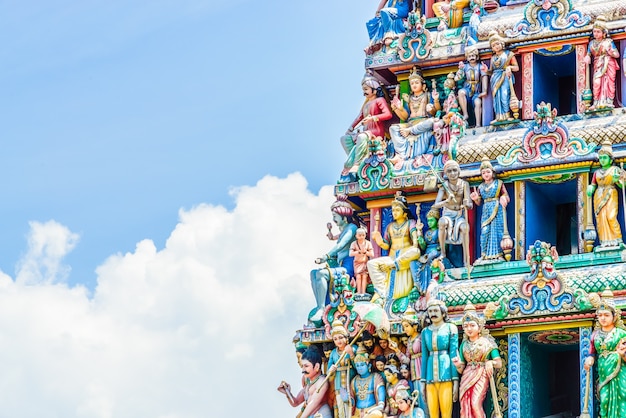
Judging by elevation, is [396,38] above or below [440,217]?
above

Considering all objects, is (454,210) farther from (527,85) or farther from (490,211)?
(527,85)

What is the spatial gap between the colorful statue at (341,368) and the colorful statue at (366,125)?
299 centimetres

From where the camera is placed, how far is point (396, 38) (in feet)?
127

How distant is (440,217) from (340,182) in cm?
200

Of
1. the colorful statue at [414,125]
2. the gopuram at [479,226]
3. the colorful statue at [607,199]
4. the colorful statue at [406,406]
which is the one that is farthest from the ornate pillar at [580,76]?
the colorful statue at [406,406]

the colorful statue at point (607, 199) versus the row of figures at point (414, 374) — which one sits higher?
the colorful statue at point (607, 199)

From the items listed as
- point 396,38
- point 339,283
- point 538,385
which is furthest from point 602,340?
point 396,38

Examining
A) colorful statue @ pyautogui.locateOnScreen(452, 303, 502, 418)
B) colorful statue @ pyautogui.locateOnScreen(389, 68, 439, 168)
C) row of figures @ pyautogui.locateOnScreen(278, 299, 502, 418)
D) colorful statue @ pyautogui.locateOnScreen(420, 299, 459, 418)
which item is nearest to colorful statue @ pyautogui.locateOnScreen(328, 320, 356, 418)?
row of figures @ pyautogui.locateOnScreen(278, 299, 502, 418)

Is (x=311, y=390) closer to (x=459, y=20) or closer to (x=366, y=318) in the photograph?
(x=366, y=318)

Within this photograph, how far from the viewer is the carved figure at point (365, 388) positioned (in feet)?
118

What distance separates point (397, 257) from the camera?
122 feet

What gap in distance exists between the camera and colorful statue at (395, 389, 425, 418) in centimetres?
3534

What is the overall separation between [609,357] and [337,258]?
5.65 meters

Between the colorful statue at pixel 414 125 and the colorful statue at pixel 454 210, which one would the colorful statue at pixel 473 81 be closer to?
the colorful statue at pixel 414 125
